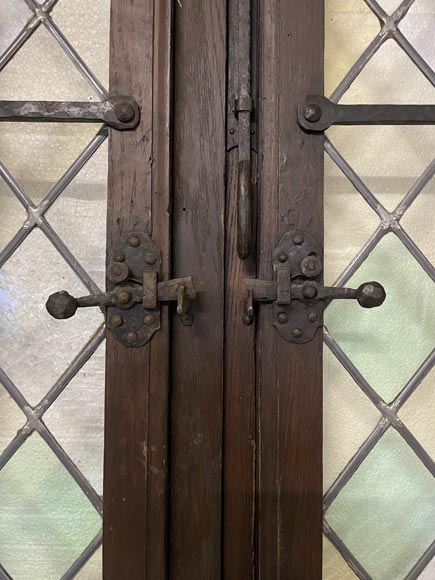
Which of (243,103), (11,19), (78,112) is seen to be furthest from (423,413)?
(11,19)

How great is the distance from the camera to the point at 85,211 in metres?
0.57

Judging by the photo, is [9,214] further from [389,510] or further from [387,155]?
[389,510]

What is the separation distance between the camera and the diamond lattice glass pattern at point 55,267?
1.85ft

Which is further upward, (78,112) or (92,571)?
(78,112)

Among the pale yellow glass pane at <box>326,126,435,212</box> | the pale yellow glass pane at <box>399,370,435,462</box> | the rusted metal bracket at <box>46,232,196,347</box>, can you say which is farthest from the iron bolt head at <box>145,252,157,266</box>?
the pale yellow glass pane at <box>399,370,435,462</box>

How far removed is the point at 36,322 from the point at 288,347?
0.31 m

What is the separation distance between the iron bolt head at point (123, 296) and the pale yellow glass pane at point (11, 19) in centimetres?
33

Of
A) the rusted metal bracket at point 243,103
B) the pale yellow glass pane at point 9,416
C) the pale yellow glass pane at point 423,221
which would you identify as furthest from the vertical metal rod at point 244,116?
the pale yellow glass pane at point 9,416

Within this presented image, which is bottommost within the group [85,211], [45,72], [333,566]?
[333,566]

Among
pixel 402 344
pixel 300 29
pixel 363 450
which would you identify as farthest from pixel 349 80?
pixel 363 450

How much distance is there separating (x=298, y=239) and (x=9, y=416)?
405mm

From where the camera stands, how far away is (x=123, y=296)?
0.53 metres

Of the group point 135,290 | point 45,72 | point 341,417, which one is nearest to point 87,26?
point 45,72

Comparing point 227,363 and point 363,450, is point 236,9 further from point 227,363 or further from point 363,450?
point 363,450
